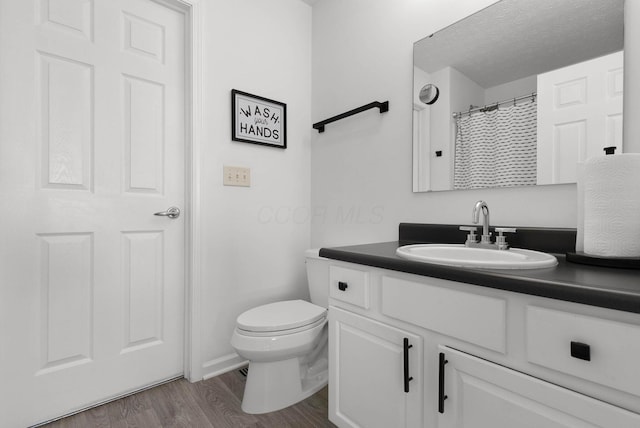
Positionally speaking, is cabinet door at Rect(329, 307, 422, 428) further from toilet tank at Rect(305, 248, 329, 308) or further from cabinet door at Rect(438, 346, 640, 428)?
toilet tank at Rect(305, 248, 329, 308)

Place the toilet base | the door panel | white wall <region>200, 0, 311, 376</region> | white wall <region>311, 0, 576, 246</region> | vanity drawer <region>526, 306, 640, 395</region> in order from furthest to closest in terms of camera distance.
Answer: white wall <region>200, 0, 311, 376</region>
the toilet base
white wall <region>311, 0, 576, 246</region>
the door panel
vanity drawer <region>526, 306, 640, 395</region>

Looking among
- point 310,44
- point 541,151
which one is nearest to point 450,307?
point 541,151

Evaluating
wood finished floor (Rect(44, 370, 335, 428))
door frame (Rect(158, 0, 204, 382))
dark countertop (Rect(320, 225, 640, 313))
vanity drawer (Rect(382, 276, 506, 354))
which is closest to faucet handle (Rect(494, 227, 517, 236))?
dark countertop (Rect(320, 225, 640, 313))

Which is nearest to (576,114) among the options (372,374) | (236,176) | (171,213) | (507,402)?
(507,402)

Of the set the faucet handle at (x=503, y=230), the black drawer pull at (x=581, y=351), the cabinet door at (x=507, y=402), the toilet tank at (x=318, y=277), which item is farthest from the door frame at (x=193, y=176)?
the black drawer pull at (x=581, y=351)

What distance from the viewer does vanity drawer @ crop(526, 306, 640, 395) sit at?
0.58m

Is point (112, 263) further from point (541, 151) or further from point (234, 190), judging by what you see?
point (541, 151)

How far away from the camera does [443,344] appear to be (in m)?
0.89

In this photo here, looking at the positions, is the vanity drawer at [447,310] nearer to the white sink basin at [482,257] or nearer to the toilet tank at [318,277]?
the white sink basin at [482,257]

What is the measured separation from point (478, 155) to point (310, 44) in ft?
4.92

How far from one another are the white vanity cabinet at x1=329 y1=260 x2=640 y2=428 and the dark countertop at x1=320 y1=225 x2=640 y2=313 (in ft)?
0.13

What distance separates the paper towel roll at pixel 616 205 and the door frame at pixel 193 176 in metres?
1.65

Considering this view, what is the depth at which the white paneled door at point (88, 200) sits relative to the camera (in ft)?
4.26

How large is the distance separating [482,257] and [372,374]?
0.56m
